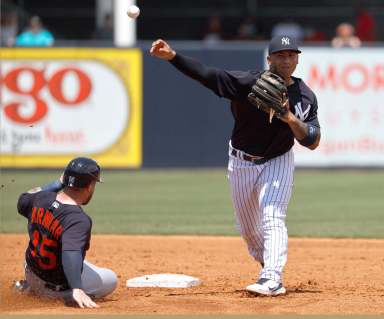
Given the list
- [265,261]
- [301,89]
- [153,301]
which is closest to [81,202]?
[153,301]

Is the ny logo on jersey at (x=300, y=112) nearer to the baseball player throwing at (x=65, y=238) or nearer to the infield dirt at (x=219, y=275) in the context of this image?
the infield dirt at (x=219, y=275)

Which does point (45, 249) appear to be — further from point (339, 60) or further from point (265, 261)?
point (339, 60)

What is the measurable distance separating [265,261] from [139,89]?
1009 cm

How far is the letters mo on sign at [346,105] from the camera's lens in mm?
16250

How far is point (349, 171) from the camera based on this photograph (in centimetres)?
1662

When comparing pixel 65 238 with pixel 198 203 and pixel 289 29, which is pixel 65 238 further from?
pixel 289 29

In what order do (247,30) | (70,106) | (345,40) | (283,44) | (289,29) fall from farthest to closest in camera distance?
(247,30)
(289,29)
(345,40)
(70,106)
(283,44)

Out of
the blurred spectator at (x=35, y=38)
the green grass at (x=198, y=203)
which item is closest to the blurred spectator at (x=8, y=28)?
the blurred spectator at (x=35, y=38)

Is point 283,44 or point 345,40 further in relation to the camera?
point 345,40

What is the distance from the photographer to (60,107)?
16141 millimetres

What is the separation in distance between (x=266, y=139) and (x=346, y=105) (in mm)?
9994

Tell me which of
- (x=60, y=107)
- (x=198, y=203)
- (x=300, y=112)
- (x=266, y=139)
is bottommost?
(x=198, y=203)

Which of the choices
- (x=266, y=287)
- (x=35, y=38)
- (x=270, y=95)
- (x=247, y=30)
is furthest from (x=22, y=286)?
(x=247, y=30)

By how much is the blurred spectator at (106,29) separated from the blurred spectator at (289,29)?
10.5ft
